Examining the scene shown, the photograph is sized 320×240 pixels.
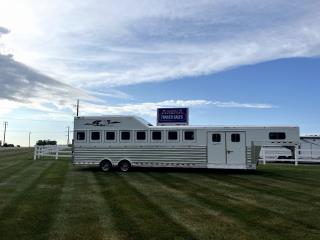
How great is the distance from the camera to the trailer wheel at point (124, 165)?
2527 cm

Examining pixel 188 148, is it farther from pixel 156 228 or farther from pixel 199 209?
pixel 156 228

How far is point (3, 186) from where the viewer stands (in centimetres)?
1698

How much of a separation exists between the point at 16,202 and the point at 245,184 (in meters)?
9.68

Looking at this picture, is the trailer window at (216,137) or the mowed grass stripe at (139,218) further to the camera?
the trailer window at (216,137)

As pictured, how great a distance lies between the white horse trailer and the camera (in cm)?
2391

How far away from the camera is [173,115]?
150ft

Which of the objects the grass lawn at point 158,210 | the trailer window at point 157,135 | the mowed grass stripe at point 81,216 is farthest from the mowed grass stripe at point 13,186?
the trailer window at point 157,135

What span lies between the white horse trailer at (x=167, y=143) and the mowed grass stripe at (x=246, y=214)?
7.53 m

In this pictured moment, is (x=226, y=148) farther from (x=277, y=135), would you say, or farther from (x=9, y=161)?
(x=9, y=161)

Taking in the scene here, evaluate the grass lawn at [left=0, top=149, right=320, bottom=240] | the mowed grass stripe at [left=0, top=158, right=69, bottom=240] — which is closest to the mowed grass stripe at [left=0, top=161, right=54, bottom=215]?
the grass lawn at [left=0, top=149, right=320, bottom=240]

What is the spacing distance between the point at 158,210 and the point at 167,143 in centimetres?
1297

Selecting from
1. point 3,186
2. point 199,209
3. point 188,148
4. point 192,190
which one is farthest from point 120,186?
point 188,148

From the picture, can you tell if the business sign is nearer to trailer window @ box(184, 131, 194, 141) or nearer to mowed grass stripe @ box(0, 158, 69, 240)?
trailer window @ box(184, 131, 194, 141)

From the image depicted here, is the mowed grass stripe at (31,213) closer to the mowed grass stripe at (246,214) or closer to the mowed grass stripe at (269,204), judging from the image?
the mowed grass stripe at (246,214)
